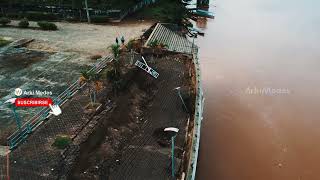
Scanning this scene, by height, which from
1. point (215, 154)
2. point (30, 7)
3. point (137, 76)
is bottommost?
point (215, 154)

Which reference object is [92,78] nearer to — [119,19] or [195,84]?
[195,84]

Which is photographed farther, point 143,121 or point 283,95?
point 283,95

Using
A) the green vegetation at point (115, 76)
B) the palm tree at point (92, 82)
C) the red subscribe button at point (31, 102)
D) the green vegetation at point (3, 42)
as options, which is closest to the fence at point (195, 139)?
the green vegetation at point (115, 76)

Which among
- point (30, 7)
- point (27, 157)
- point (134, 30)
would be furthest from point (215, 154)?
point (30, 7)

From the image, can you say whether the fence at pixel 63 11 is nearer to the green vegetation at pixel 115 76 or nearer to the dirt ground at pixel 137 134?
the green vegetation at pixel 115 76

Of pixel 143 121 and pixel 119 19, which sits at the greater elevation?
pixel 119 19

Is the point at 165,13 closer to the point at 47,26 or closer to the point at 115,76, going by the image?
the point at 47,26
